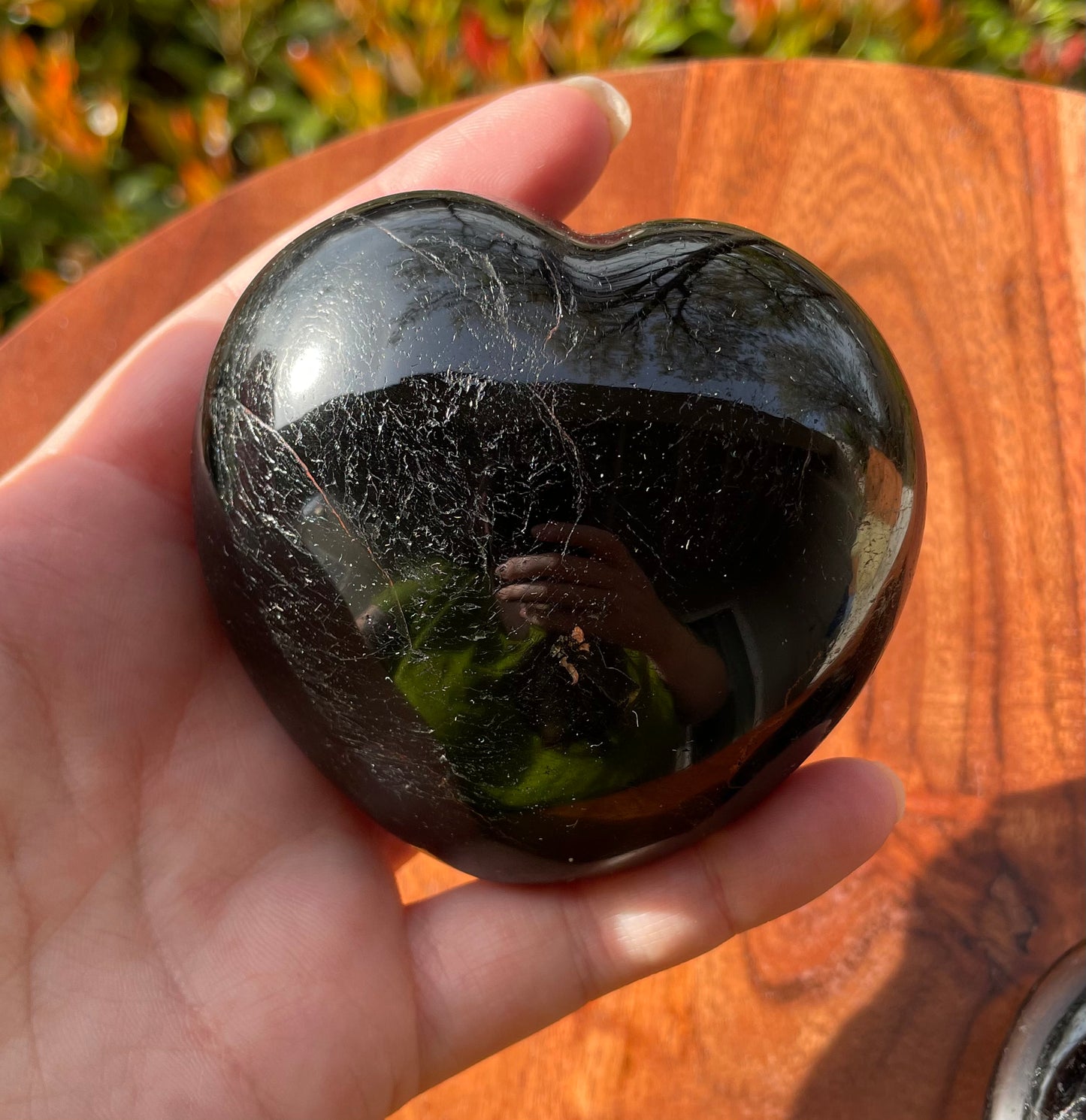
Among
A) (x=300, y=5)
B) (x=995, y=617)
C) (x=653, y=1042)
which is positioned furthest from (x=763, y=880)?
(x=300, y=5)

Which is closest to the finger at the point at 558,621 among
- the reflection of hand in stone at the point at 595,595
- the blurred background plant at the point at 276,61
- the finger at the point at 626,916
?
the reflection of hand in stone at the point at 595,595

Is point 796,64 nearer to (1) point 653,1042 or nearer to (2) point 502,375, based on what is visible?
(2) point 502,375

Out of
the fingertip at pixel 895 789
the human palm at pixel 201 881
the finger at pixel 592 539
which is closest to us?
the finger at pixel 592 539

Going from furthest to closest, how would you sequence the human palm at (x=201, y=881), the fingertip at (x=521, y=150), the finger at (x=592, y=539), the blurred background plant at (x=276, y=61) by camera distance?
the blurred background plant at (x=276, y=61)
the fingertip at (x=521, y=150)
the human palm at (x=201, y=881)
the finger at (x=592, y=539)

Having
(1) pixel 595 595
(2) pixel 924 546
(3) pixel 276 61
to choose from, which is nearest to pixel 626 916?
(1) pixel 595 595

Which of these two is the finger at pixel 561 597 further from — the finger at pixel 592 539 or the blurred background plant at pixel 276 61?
the blurred background plant at pixel 276 61

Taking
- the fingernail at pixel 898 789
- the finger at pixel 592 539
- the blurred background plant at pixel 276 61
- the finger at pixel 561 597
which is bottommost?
the fingernail at pixel 898 789
